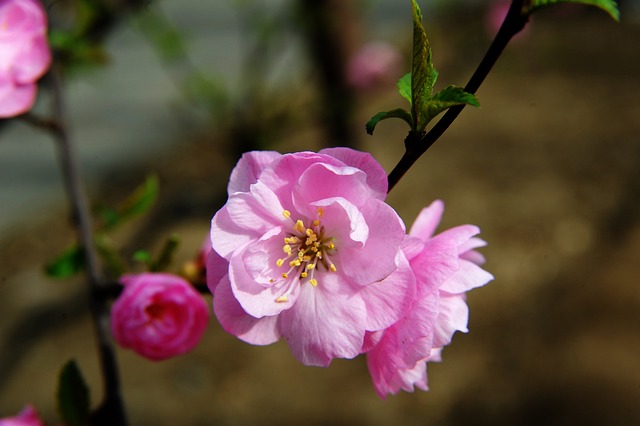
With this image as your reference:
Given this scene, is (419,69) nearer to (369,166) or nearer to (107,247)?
(369,166)

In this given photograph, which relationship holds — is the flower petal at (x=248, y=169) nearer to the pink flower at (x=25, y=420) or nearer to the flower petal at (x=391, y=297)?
the flower petal at (x=391, y=297)

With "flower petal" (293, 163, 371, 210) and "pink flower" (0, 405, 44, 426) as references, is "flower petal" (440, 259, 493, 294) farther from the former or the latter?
"pink flower" (0, 405, 44, 426)

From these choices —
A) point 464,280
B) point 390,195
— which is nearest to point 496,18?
point 390,195

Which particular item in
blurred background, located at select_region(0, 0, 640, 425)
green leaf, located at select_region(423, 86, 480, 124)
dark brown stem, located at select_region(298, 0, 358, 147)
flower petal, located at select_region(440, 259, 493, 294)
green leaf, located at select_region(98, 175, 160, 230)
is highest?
green leaf, located at select_region(423, 86, 480, 124)

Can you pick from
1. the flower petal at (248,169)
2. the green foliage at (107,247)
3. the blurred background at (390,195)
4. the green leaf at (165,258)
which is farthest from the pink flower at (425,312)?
the blurred background at (390,195)

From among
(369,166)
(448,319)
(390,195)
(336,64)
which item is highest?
(369,166)

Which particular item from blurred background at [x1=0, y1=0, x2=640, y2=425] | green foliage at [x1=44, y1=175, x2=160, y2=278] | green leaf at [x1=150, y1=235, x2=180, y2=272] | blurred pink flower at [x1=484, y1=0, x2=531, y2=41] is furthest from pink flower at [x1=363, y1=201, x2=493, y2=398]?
blurred pink flower at [x1=484, y1=0, x2=531, y2=41]

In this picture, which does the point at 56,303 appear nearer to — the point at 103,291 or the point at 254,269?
the point at 103,291
